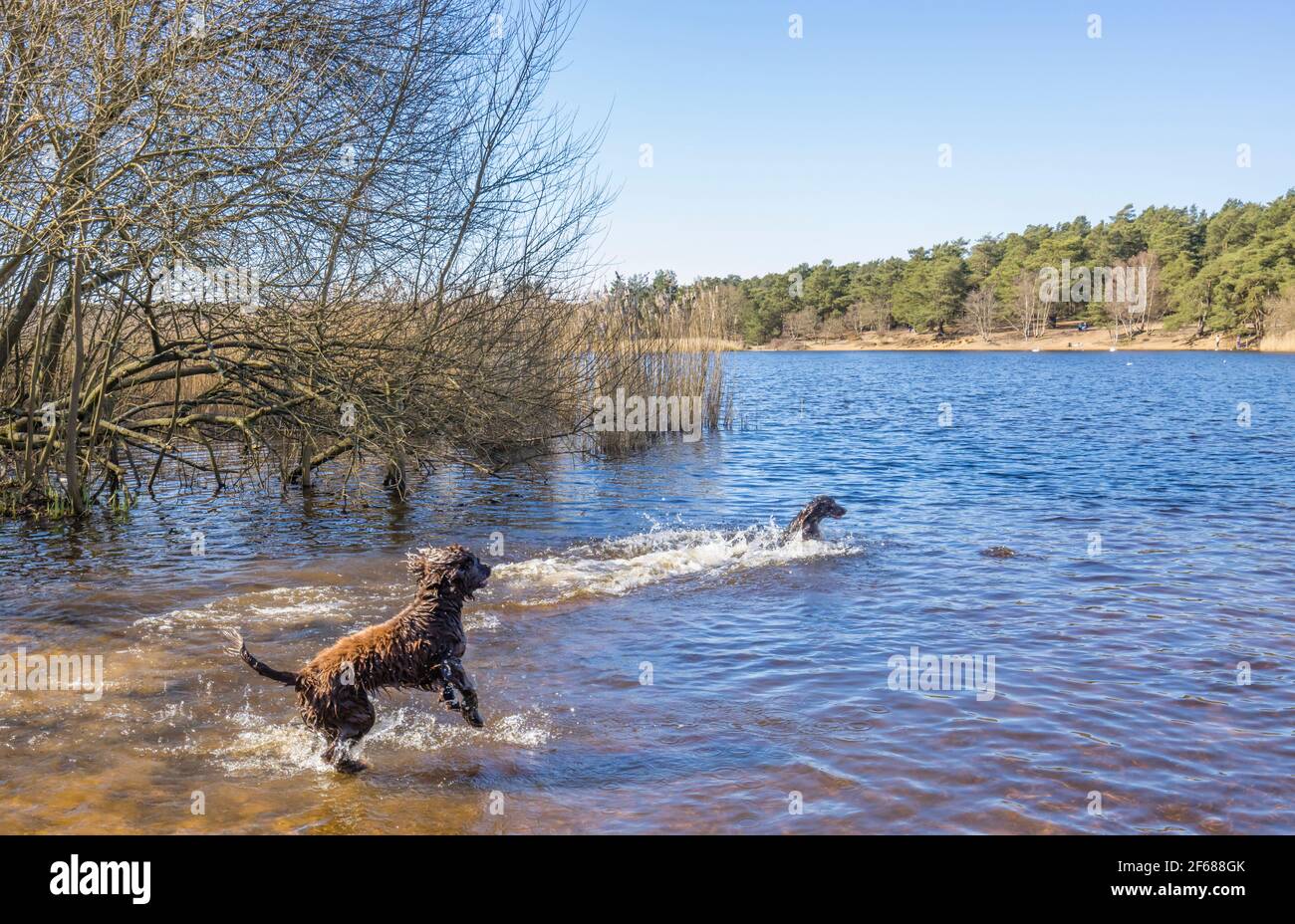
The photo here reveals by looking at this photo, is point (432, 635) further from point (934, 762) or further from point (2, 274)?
point (2, 274)

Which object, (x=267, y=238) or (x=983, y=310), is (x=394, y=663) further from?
(x=983, y=310)

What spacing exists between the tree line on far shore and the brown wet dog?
263 ft

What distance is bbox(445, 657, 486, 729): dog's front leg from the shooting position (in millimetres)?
5648

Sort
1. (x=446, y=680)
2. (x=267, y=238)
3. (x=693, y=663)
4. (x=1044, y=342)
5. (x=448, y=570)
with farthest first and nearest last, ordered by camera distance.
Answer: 1. (x=1044, y=342)
2. (x=267, y=238)
3. (x=693, y=663)
4. (x=448, y=570)
5. (x=446, y=680)

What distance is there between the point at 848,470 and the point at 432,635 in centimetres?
1712

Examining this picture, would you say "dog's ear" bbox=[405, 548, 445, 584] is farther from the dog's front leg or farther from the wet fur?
the wet fur

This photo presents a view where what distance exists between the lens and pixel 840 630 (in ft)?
29.7

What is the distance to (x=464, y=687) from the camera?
5.70 m

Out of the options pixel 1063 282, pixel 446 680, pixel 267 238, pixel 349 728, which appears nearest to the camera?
pixel 349 728

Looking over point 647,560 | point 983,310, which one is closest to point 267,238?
point 647,560

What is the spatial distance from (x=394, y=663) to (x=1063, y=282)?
312ft

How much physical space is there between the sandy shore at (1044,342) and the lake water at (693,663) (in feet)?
250

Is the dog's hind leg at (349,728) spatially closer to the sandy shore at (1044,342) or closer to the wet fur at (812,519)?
the wet fur at (812,519)

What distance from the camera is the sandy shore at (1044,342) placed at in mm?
84438
